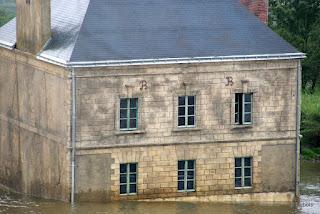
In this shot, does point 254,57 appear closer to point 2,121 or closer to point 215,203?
point 215,203

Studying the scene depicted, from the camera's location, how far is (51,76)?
51250mm

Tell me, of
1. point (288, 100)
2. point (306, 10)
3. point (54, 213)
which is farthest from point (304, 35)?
point (54, 213)

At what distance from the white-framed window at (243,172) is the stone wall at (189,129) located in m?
0.23

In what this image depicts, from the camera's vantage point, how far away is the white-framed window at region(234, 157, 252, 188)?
52.8 metres

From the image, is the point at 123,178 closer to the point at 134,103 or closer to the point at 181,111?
the point at 134,103

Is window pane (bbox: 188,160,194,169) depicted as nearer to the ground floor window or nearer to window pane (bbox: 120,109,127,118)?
the ground floor window

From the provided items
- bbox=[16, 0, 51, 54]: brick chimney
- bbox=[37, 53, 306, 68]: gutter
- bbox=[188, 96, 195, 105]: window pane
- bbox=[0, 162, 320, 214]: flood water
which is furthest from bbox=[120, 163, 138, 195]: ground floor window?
bbox=[16, 0, 51, 54]: brick chimney

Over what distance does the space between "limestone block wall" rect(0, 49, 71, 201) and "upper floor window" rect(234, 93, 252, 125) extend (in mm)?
6562

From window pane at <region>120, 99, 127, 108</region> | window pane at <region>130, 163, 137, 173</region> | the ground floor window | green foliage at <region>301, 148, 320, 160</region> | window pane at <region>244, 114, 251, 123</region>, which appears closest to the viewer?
window pane at <region>120, 99, 127, 108</region>

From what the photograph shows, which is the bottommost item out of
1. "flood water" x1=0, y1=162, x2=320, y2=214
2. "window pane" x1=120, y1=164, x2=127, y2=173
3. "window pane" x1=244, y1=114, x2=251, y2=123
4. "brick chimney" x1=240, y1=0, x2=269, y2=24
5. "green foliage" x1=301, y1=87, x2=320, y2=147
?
"flood water" x1=0, y1=162, x2=320, y2=214

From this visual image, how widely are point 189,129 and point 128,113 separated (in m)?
2.40

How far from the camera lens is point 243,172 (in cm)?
5294

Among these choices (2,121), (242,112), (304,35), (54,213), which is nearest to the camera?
(54,213)

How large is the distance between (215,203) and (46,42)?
27.8 ft
